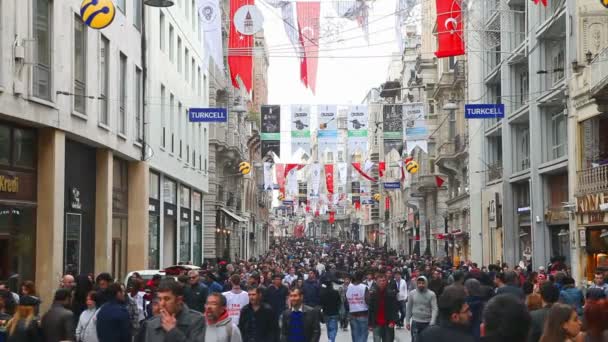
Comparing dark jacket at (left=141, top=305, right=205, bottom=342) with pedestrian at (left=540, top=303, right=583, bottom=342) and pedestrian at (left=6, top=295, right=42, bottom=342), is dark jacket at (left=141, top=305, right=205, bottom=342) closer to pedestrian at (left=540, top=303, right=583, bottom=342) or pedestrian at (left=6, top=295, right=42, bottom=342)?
pedestrian at (left=6, top=295, right=42, bottom=342)

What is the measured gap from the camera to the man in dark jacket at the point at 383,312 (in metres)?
16.6

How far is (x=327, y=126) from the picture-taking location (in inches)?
1533

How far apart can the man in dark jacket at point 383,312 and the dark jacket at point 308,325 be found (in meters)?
4.12

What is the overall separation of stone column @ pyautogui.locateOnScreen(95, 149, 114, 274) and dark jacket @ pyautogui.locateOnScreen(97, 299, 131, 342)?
52.3 feet

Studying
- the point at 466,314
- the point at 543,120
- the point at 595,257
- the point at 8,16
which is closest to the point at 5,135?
the point at 8,16

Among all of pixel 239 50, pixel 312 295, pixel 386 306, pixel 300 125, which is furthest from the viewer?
pixel 300 125

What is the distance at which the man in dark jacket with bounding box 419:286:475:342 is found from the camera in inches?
260

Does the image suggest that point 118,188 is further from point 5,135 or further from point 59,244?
point 5,135

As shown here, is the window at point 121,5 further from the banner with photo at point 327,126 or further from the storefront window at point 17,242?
the banner with photo at point 327,126

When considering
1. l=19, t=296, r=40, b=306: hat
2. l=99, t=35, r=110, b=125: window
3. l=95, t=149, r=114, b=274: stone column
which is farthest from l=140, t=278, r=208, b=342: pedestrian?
l=95, t=149, r=114, b=274: stone column

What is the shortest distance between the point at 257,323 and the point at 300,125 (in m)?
26.4

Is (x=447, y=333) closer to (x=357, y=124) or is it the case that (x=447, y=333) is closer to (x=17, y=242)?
(x=17, y=242)

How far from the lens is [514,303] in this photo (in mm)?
5836

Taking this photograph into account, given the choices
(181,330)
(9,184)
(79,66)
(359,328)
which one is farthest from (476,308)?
(79,66)
